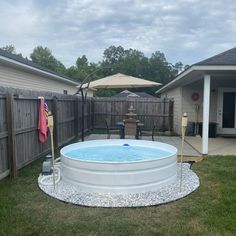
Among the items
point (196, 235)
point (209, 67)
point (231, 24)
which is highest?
point (231, 24)

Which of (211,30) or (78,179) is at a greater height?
(211,30)

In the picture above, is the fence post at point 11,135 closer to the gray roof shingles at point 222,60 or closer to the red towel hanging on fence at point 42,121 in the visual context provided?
the red towel hanging on fence at point 42,121

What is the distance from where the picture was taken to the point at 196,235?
375 cm

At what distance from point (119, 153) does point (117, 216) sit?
435 cm

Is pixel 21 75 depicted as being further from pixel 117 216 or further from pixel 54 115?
pixel 117 216

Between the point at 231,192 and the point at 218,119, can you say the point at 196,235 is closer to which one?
the point at 231,192

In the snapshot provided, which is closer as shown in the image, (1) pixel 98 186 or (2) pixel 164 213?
(2) pixel 164 213

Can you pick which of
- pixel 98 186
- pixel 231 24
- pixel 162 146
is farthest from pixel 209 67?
pixel 231 24

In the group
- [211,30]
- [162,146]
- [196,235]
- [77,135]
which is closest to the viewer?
[196,235]

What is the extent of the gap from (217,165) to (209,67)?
276cm

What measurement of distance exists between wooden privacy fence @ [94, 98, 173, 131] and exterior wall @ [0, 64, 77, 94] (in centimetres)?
271

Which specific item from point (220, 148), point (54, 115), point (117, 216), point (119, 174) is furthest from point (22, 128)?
point (220, 148)

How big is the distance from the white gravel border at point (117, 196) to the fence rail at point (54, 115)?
3.79 ft

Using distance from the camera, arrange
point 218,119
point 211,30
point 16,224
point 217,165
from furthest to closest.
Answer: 1. point 211,30
2. point 218,119
3. point 217,165
4. point 16,224
